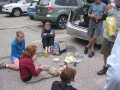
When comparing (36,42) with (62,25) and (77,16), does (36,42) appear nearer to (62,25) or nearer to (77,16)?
(77,16)

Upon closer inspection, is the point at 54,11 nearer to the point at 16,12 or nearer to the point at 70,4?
the point at 70,4

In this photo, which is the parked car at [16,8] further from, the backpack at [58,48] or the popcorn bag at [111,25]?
the popcorn bag at [111,25]

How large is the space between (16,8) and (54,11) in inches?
248

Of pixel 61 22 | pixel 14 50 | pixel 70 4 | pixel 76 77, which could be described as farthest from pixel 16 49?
pixel 70 4

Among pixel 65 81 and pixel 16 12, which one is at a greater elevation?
pixel 65 81

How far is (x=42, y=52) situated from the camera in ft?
17.8

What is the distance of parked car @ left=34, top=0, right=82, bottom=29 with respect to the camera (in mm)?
8094

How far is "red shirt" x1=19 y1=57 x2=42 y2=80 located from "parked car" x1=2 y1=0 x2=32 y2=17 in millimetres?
10601

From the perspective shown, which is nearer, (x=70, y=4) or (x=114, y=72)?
(x=114, y=72)

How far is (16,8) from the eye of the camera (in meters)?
13.5

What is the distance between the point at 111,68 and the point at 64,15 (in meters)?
6.79

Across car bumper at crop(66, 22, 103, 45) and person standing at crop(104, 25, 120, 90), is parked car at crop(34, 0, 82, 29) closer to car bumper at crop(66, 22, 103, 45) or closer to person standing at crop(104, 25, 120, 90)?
car bumper at crop(66, 22, 103, 45)

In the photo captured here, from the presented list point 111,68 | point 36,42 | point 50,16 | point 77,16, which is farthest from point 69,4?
point 111,68

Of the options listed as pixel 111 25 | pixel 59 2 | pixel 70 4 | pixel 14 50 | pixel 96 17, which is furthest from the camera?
pixel 70 4
